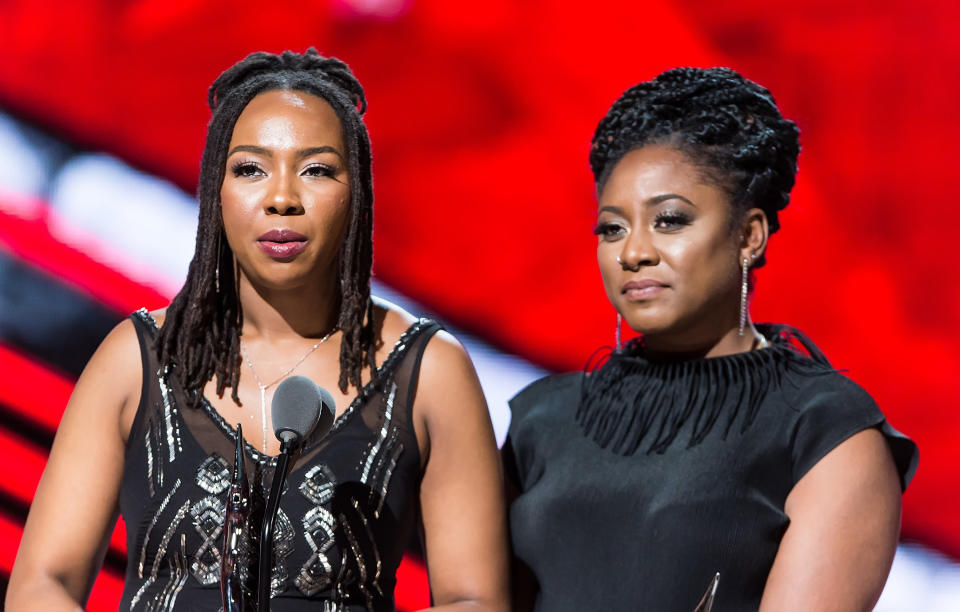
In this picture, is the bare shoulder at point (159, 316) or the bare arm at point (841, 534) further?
the bare shoulder at point (159, 316)

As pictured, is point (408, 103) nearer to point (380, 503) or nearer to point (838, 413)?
point (380, 503)

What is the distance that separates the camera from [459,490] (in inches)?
81.0

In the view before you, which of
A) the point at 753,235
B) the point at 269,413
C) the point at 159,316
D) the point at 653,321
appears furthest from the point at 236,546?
the point at 753,235

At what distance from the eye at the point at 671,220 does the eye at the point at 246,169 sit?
71cm

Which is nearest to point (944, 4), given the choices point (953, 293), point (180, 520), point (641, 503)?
point (953, 293)

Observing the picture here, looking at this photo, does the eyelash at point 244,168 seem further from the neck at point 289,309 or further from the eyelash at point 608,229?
the eyelash at point 608,229

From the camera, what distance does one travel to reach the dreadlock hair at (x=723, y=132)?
6.66 ft

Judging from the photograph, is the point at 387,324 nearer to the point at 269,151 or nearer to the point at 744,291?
the point at 269,151

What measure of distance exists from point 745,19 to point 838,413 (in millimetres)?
1283

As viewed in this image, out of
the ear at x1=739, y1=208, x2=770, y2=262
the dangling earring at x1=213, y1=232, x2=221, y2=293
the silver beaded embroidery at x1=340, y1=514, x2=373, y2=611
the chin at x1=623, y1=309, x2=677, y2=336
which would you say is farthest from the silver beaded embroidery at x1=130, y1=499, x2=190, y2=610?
the ear at x1=739, y1=208, x2=770, y2=262

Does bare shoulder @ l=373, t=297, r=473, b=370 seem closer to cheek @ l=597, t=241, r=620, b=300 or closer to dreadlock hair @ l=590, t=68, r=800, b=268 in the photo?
cheek @ l=597, t=241, r=620, b=300

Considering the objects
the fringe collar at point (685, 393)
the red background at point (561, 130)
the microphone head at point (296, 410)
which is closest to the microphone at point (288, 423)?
the microphone head at point (296, 410)

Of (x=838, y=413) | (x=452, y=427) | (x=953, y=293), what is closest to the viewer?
(x=838, y=413)

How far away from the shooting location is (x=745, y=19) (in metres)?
2.82
